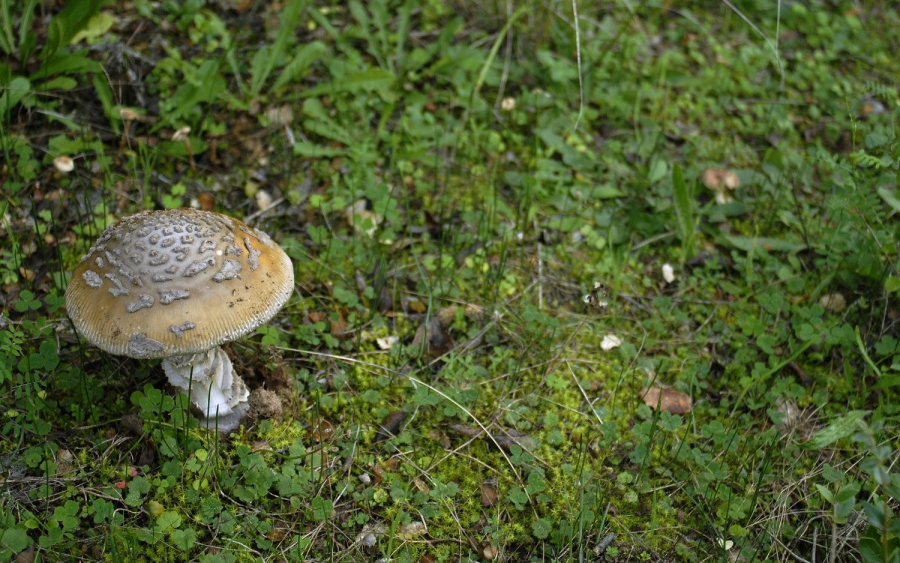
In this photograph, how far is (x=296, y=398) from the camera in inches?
135

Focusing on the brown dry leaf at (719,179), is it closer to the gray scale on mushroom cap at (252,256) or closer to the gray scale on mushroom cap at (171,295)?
the gray scale on mushroom cap at (252,256)

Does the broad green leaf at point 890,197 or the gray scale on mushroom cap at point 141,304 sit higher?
the gray scale on mushroom cap at point 141,304

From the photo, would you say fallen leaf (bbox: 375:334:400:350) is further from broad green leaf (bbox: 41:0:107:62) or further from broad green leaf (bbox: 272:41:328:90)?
broad green leaf (bbox: 41:0:107:62)

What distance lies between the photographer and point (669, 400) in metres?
3.66

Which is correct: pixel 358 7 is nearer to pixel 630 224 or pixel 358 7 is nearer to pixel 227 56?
pixel 227 56

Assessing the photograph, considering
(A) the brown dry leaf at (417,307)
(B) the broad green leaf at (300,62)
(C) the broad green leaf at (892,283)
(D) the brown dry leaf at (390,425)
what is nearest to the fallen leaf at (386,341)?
(A) the brown dry leaf at (417,307)

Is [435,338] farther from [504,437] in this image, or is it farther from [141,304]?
[141,304]

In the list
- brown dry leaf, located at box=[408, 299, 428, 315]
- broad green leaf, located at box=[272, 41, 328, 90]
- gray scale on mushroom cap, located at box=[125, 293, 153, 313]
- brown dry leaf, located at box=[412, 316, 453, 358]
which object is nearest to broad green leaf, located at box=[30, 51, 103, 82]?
broad green leaf, located at box=[272, 41, 328, 90]

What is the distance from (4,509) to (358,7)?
158 inches

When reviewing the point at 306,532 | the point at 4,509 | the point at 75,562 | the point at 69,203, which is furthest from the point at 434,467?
the point at 69,203

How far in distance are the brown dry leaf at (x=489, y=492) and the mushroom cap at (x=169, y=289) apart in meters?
1.30

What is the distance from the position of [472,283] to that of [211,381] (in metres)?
1.63

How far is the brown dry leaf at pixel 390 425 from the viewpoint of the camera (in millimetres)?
3371

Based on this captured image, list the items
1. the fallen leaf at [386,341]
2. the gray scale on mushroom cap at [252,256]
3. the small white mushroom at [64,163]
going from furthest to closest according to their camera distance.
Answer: the small white mushroom at [64,163], the fallen leaf at [386,341], the gray scale on mushroom cap at [252,256]
